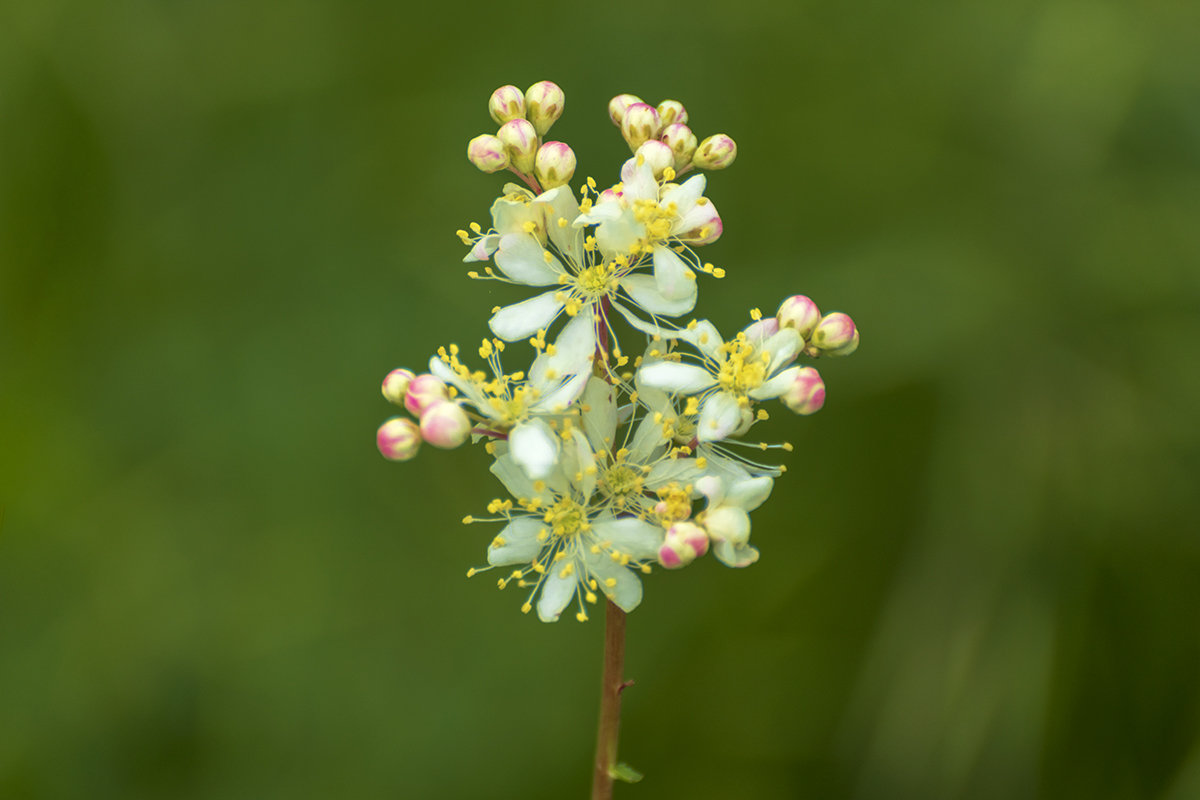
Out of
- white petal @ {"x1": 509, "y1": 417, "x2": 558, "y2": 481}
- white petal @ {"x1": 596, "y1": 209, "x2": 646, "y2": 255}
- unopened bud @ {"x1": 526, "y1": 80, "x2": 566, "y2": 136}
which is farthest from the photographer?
unopened bud @ {"x1": 526, "y1": 80, "x2": 566, "y2": 136}

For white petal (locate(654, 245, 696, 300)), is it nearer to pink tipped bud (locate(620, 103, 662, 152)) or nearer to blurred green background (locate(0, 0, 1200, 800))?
pink tipped bud (locate(620, 103, 662, 152))

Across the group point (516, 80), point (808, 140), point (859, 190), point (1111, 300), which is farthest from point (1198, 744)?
point (516, 80)

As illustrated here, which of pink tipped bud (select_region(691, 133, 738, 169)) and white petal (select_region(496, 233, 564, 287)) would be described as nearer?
white petal (select_region(496, 233, 564, 287))

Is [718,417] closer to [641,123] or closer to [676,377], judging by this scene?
[676,377]

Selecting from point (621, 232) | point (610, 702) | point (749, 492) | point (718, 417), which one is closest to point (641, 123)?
point (621, 232)

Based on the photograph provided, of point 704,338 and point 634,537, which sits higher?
point 704,338

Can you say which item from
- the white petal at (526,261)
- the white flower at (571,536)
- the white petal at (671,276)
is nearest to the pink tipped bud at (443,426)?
the white flower at (571,536)

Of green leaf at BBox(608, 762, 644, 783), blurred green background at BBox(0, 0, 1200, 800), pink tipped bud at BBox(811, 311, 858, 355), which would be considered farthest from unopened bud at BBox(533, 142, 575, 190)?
blurred green background at BBox(0, 0, 1200, 800)

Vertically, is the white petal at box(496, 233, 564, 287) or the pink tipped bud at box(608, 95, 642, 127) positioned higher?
the pink tipped bud at box(608, 95, 642, 127)
